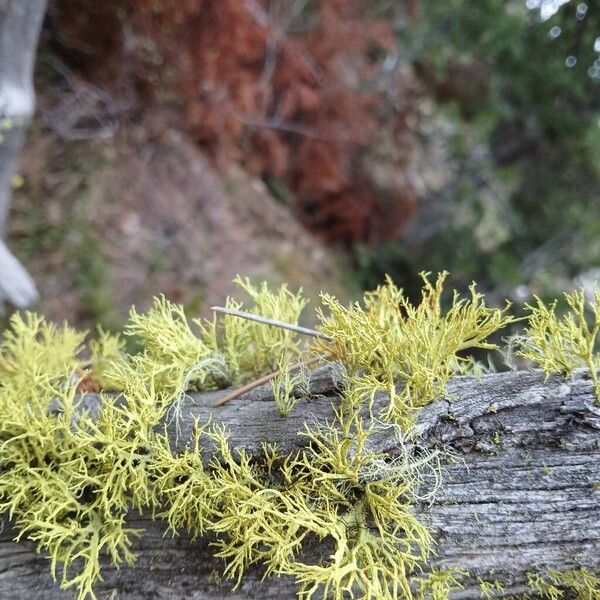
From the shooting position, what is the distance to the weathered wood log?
853mm

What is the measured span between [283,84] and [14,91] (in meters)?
1.68

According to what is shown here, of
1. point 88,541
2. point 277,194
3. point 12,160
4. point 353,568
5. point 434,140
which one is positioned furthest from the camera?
point 434,140

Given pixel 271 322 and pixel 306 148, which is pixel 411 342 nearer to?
pixel 271 322

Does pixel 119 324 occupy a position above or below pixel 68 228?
below

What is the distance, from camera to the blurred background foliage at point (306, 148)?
2680 millimetres

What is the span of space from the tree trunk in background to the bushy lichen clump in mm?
1310

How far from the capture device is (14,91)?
2068mm

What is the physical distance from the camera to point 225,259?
3.30 meters

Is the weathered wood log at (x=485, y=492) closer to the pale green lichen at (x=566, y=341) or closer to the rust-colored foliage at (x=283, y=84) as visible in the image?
the pale green lichen at (x=566, y=341)

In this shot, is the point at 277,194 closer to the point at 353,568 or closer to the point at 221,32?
the point at 221,32

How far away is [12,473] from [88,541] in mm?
175

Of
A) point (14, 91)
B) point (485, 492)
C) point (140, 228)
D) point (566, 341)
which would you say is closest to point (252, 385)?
point (485, 492)

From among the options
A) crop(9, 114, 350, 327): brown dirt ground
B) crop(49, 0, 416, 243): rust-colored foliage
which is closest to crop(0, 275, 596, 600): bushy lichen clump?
crop(9, 114, 350, 327): brown dirt ground

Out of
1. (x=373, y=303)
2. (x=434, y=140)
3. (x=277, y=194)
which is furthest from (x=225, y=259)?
(x=373, y=303)
